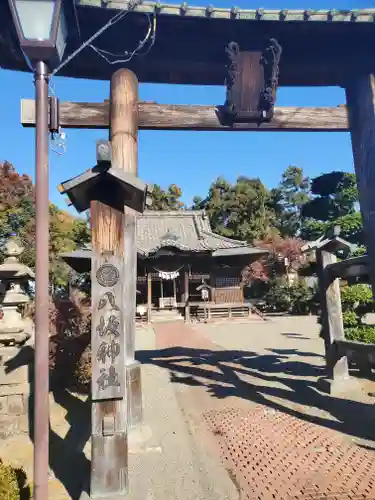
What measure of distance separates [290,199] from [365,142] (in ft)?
116

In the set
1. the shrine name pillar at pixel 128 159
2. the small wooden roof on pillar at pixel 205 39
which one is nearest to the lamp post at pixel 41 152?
the shrine name pillar at pixel 128 159

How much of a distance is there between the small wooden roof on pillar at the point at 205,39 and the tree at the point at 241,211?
24899 mm

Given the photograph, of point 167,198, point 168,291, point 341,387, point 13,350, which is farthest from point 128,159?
point 167,198

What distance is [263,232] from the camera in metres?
30.2

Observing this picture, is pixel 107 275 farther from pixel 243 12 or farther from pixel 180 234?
pixel 180 234

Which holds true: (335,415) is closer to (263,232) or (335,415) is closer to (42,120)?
(42,120)

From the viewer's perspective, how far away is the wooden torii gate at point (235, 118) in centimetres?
433

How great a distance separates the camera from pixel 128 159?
430cm

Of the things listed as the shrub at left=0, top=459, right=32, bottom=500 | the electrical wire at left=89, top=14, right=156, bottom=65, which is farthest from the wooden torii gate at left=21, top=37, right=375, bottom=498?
the shrub at left=0, top=459, right=32, bottom=500

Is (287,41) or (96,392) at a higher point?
(287,41)

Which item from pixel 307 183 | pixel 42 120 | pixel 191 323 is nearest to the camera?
pixel 42 120

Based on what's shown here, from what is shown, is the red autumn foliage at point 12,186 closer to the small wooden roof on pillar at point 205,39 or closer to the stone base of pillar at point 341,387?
the small wooden roof on pillar at point 205,39

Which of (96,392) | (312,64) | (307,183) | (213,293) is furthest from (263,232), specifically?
(96,392)

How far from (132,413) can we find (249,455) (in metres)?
1.49
